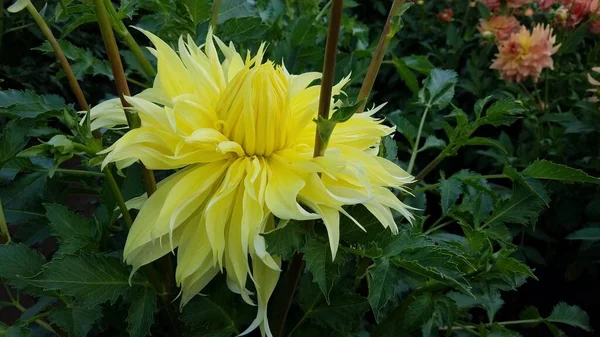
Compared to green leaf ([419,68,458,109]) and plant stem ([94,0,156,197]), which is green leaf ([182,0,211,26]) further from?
green leaf ([419,68,458,109])

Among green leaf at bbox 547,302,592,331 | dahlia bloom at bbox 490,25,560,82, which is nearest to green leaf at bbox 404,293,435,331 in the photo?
green leaf at bbox 547,302,592,331

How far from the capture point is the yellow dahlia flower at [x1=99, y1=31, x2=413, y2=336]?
0.44m

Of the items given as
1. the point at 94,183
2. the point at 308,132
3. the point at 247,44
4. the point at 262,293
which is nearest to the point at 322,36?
the point at 247,44

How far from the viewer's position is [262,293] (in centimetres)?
46

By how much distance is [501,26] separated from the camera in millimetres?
1470

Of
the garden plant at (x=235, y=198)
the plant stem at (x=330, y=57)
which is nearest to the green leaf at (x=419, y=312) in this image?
the garden plant at (x=235, y=198)

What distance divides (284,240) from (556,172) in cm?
33

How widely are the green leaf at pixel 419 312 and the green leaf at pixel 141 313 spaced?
0.25 metres

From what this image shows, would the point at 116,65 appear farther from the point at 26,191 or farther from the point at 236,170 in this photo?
the point at 26,191

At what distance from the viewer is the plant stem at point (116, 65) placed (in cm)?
44

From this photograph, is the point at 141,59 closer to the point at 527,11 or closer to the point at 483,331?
the point at 483,331

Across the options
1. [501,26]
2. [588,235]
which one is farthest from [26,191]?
[501,26]

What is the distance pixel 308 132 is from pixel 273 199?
3.6 inches

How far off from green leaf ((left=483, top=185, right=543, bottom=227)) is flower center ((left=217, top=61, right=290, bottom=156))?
303mm
